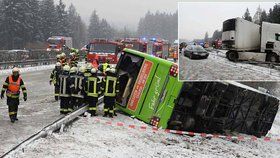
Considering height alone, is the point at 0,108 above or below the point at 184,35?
below

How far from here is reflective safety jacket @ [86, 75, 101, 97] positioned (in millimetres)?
10945

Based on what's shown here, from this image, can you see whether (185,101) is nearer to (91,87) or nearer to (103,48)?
(91,87)

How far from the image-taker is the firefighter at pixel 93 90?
35.3 feet

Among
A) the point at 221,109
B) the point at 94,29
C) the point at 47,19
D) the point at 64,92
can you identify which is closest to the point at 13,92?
the point at 64,92

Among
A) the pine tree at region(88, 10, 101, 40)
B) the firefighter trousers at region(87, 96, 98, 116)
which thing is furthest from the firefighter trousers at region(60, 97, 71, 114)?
the pine tree at region(88, 10, 101, 40)

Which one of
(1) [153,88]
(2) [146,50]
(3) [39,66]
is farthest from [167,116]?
(3) [39,66]

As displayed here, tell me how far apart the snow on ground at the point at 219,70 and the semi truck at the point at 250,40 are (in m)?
0.16

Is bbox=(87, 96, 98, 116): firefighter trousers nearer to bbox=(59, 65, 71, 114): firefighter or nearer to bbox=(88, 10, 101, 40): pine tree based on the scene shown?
bbox=(59, 65, 71, 114): firefighter

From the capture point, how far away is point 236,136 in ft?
36.9

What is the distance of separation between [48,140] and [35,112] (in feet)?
14.5

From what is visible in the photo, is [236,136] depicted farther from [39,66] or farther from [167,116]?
[39,66]

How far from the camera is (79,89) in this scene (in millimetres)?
11844

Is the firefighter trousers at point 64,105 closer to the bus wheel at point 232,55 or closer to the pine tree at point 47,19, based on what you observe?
the bus wheel at point 232,55

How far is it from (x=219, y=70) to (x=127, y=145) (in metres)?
3.81
